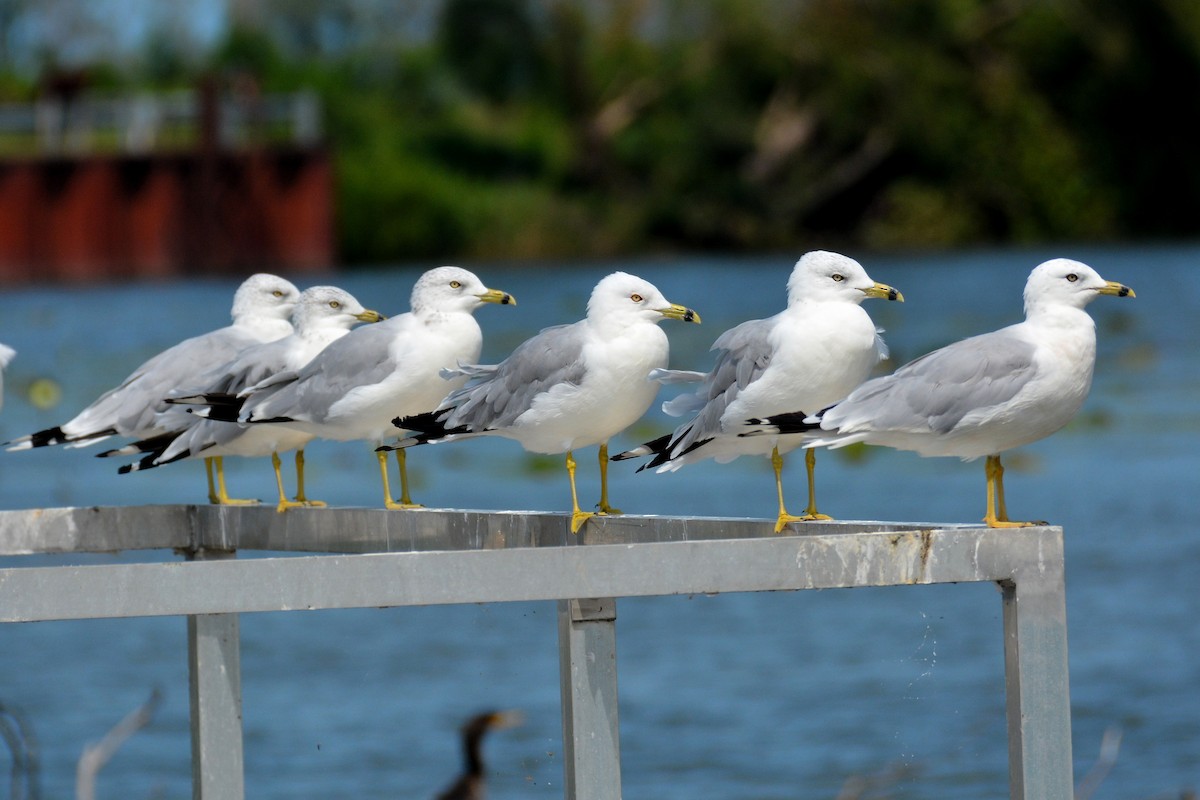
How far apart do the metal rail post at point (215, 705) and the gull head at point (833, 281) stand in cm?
171

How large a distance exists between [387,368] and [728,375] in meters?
1.14

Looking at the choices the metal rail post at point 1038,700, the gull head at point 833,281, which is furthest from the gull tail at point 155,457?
the metal rail post at point 1038,700

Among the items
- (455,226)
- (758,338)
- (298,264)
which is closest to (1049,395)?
(758,338)

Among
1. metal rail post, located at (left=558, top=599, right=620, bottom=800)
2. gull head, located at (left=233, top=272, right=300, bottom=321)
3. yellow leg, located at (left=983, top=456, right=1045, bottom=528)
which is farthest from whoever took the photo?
gull head, located at (left=233, top=272, right=300, bottom=321)

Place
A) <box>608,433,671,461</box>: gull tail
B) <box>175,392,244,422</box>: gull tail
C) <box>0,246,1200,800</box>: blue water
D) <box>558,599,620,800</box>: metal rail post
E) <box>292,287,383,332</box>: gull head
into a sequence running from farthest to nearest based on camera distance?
<box>0,246,1200,800</box>: blue water → <box>292,287,383,332</box>: gull head → <box>175,392,244,422</box>: gull tail → <box>608,433,671,461</box>: gull tail → <box>558,599,620,800</box>: metal rail post

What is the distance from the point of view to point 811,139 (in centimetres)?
5228

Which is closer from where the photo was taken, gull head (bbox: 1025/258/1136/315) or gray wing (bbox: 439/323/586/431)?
gull head (bbox: 1025/258/1136/315)

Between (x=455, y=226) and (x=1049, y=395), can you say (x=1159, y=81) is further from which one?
(x=1049, y=395)

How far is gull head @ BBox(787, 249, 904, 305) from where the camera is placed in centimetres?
548

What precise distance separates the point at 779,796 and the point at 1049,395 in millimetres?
6508

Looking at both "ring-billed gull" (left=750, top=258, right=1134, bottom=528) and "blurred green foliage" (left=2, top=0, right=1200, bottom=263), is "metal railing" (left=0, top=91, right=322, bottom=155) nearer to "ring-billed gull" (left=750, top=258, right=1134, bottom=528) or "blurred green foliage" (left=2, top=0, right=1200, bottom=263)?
"blurred green foliage" (left=2, top=0, right=1200, bottom=263)

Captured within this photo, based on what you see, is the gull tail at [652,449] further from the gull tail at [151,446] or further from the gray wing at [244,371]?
the gull tail at [151,446]

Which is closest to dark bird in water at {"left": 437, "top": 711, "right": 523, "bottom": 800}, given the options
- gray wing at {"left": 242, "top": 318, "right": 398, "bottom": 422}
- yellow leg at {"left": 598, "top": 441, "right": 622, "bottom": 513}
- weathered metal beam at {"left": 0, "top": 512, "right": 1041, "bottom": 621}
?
Result: gray wing at {"left": 242, "top": 318, "right": 398, "bottom": 422}

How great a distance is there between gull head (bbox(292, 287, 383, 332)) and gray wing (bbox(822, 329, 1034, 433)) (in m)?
2.15
